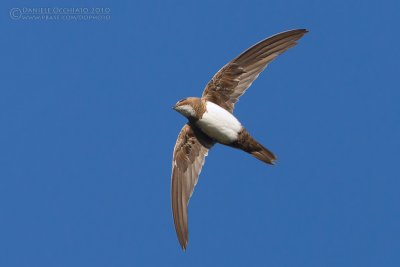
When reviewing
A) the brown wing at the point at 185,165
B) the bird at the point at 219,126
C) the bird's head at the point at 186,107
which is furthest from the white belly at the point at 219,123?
the brown wing at the point at 185,165

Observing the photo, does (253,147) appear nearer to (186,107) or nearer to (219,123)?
(219,123)

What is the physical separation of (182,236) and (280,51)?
2.49 meters

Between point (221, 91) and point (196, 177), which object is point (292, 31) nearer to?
point (221, 91)

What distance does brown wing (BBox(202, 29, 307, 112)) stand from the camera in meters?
12.3

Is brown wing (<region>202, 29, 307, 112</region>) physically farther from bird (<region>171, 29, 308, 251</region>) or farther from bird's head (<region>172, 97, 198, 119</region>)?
bird's head (<region>172, 97, 198, 119</region>)

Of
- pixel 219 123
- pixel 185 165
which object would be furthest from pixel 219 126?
pixel 185 165

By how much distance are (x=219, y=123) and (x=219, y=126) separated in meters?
0.04

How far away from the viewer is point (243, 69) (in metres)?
12.4

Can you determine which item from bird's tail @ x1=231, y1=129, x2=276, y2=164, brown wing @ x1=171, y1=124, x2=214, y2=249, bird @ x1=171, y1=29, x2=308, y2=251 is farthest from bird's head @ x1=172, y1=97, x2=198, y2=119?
bird's tail @ x1=231, y1=129, x2=276, y2=164

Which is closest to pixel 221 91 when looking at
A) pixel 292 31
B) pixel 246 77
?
pixel 246 77

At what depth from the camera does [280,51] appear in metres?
12.4

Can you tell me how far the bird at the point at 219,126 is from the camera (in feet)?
39.7

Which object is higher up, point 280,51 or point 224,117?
point 280,51

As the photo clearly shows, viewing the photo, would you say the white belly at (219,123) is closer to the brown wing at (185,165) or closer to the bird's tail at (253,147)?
the bird's tail at (253,147)
